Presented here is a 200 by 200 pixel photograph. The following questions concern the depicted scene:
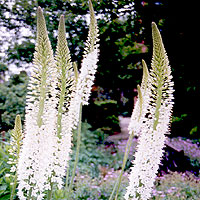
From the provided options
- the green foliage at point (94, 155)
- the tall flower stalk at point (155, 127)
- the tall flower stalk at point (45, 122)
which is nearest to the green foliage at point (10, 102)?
the green foliage at point (94, 155)

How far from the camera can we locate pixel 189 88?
602 centimetres

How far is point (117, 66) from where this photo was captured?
7.78 metres

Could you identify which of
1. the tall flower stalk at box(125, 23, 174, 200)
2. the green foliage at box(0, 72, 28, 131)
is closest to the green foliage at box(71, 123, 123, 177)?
the green foliage at box(0, 72, 28, 131)

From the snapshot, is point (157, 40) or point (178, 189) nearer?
point (157, 40)

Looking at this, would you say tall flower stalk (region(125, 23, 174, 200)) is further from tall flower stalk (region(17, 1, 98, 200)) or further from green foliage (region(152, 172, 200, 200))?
green foliage (region(152, 172, 200, 200))

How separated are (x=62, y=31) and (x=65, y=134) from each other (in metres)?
0.85

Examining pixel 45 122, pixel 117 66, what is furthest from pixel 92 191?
pixel 117 66

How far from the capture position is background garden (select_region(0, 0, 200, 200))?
233 inches

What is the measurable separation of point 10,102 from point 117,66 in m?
3.63

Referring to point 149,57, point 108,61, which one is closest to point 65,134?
point 149,57

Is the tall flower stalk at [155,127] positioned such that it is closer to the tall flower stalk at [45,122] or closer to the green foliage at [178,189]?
the tall flower stalk at [45,122]

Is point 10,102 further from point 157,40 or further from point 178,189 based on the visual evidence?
point 157,40

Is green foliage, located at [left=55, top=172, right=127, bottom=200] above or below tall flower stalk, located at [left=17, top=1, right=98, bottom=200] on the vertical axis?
below

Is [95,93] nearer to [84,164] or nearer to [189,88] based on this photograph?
[84,164]
